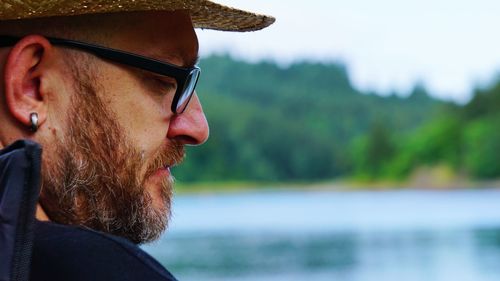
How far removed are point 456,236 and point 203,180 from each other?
37.9 m

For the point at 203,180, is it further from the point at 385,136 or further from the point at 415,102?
the point at 415,102

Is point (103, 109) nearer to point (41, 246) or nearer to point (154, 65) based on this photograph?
point (154, 65)

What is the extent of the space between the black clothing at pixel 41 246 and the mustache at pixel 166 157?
0.72ft

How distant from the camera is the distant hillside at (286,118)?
65.4m

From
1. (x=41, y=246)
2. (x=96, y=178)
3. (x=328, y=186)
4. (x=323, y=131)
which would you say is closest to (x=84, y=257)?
(x=41, y=246)

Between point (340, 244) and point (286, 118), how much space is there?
4976 centimetres

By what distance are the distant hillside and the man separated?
191ft

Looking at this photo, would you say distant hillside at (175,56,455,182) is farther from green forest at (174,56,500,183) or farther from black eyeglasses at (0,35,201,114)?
black eyeglasses at (0,35,201,114)

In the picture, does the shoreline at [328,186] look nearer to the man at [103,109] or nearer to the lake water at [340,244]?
the lake water at [340,244]

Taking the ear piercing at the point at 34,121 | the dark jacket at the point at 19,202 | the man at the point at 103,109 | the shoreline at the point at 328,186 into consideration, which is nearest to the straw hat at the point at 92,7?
the man at the point at 103,109

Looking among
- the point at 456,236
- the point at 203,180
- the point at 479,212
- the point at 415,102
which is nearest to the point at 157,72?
the point at 456,236

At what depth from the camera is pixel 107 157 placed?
3.76 feet

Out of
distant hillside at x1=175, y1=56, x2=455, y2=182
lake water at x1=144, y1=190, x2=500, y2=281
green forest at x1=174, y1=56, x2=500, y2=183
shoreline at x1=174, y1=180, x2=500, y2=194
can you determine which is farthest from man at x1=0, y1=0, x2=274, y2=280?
distant hillside at x1=175, y1=56, x2=455, y2=182

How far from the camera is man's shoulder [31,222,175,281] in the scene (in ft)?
3.16
